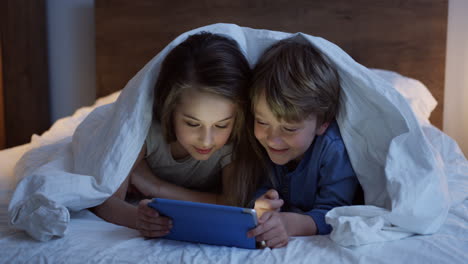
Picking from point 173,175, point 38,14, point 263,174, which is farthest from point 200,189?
point 38,14

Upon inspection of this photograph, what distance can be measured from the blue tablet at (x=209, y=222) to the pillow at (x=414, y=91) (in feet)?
3.72

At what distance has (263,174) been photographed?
120 centimetres

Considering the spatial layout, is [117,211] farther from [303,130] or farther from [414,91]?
[414,91]

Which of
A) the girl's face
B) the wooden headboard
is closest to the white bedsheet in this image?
the girl's face

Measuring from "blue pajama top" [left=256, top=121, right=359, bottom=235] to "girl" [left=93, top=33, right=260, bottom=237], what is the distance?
0.12m

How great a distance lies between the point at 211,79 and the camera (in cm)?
105

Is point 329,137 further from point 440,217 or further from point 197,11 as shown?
point 197,11

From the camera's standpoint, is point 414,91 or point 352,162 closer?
point 352,162

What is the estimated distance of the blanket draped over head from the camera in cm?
90

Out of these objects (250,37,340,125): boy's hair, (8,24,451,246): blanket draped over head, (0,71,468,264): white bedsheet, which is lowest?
(0,71,468,264): white bedsheet

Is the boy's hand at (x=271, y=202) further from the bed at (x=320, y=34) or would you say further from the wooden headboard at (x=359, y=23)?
the wooden headboard at (x=359, y=23)

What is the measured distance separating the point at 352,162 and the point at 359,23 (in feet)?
3.92

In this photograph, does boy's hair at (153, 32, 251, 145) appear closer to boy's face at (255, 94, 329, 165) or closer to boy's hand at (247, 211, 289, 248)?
boy's face at (255, 94, 329, 165)

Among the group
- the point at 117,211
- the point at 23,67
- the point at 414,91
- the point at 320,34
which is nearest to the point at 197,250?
the point at 117,211
